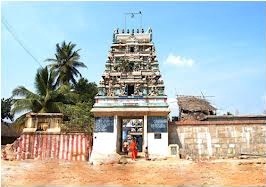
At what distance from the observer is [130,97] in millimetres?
20688

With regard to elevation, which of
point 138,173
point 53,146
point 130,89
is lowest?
point 138,173

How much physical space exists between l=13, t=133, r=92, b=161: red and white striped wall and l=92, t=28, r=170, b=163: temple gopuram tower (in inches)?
29.8

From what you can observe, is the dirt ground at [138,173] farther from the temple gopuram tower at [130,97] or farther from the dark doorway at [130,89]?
the dark doorway at [130,89]

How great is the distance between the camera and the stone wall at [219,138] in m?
19.2

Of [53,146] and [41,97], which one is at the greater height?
[41,97]

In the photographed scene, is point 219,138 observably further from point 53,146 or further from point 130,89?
point 53,146

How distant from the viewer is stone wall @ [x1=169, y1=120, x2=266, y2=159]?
19.2m

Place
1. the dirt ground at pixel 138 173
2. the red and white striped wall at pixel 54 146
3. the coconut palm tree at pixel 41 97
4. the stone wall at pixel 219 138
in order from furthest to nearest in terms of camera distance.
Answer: the coconut palm tree at pixel 41 97
the stone wall at pixel 219 138
the red and white striped wall at pixel 54 146
the dirt ground at pixel 138 173

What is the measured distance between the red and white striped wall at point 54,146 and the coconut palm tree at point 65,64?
16.1m

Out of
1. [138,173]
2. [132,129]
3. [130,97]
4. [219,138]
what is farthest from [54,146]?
[132,129]

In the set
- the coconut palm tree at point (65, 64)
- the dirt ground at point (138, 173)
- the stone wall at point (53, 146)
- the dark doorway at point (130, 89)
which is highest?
the coconut palm tree at point (65, 64)

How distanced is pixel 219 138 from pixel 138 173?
22.5ft

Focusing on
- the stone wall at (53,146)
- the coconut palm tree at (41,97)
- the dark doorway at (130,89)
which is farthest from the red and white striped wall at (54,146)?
the coconut palm tree at (41,97)

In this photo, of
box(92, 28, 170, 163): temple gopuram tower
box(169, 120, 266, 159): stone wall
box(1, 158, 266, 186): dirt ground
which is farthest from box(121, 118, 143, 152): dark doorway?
box(1, 158, 266, 186): dirt ground
